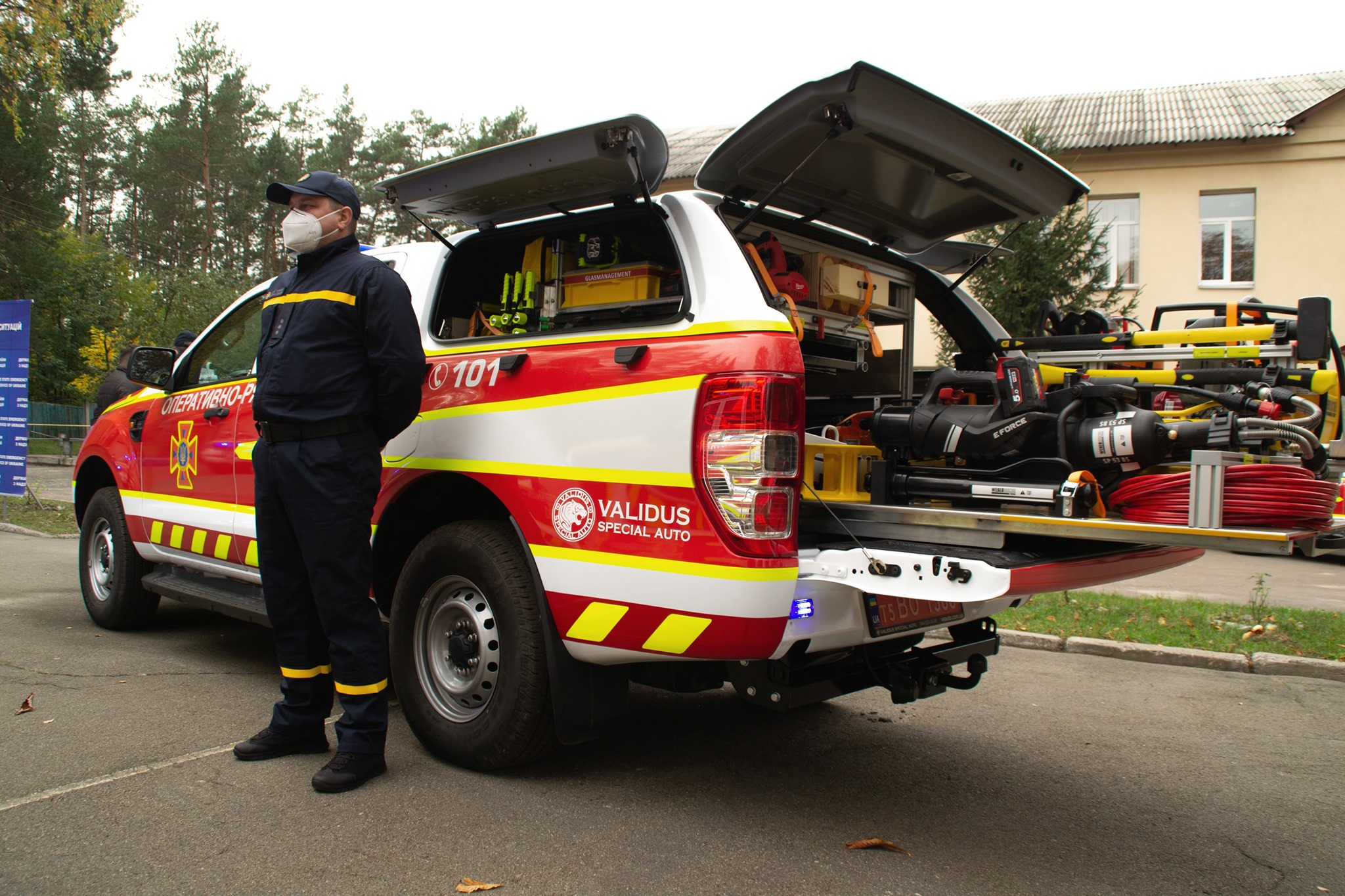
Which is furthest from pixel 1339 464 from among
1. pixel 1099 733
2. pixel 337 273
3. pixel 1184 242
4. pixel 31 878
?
pixel 1184 242

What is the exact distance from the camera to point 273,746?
351 cm

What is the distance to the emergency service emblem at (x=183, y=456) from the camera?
4.84m

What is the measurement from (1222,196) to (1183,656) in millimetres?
16275

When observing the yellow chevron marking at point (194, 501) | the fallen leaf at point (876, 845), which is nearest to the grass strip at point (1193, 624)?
the fallen leaf at point (876, 845)

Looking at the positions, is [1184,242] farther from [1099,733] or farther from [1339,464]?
[1099,733]

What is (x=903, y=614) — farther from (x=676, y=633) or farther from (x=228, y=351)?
(x=228, y=351)

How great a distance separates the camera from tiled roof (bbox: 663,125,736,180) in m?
20.7

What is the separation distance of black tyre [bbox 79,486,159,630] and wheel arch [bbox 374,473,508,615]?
2.39 meters

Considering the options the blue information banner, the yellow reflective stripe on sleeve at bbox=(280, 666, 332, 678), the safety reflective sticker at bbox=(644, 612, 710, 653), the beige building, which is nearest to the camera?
the safety reflective sticker at bbox=(644, 612, 710, 653)

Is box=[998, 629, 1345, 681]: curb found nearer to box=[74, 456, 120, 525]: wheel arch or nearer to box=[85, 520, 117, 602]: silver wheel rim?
box=[85, 520, 117, 602]: silver wheel rim

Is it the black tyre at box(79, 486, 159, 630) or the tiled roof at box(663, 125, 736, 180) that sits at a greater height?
the tiled roof at box(663, 125, 736, 180)

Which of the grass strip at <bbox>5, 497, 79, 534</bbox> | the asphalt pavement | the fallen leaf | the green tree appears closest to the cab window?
the asphalt pavement

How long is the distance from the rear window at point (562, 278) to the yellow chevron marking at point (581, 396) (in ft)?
0.88

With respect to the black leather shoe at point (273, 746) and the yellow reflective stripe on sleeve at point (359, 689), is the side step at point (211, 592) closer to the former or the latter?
the black leather shoe at point (273, 746)
